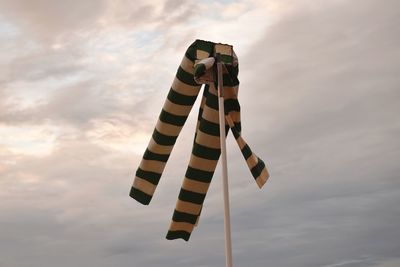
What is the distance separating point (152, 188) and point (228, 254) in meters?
1.86

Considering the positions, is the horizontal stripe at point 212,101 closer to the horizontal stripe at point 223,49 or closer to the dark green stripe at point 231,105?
the dark green stripe at point 231,105

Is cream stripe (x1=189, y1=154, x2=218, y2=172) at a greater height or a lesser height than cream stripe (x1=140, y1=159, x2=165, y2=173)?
lesser

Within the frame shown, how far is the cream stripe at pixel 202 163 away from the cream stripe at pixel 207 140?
23 centimetres

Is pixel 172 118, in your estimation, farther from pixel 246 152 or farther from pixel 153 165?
pixel 246 152

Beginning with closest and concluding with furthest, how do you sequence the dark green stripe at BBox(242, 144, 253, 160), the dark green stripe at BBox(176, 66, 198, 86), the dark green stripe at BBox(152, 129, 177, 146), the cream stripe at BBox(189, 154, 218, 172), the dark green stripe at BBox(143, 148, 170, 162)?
1. the dark green stripe at BBox(242, 144, 253, 160)
2. the dark green stripe at BBox(176, 66, 198, 86)
3. the cream stripe at BBox(189, 154, 218, 172)
4. the dark green stripe at BBox(152, 129, 177, 146)
5. the dark green stripe at BBox(143, 148, 170, 162)

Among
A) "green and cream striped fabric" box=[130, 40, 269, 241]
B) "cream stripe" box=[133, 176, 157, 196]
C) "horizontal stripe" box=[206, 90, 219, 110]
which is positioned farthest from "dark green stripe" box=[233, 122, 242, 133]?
"cream stripe" box=[133, 176, 157, 196]

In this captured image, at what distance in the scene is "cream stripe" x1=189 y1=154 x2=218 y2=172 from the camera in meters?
7.29

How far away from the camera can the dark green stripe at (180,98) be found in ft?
23.5

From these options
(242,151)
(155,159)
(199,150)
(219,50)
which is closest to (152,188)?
(155,159)

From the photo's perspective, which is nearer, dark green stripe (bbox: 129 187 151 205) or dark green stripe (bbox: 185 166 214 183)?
dark green stripe (bbox: 185 166 214 183)

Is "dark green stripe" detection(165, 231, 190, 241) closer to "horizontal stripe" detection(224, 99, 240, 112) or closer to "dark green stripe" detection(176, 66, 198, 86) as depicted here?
"horizontal stripe" detection(224, 99, 240, 112)

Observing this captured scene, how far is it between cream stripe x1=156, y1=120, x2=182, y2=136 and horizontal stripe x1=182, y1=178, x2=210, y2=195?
635 millimetres

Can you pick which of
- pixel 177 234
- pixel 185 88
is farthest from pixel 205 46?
pixel 177 234

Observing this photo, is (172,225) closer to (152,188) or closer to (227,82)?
(152,188)
